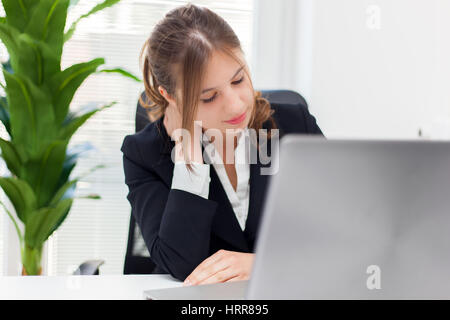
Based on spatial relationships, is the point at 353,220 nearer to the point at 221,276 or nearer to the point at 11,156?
the point at 221,276

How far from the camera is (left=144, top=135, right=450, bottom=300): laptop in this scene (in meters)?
0.50

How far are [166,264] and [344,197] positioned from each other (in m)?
0.66

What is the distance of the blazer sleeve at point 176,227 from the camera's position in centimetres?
110

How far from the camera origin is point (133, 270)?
1.43 metres

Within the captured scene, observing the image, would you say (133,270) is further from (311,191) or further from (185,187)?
(311,191)

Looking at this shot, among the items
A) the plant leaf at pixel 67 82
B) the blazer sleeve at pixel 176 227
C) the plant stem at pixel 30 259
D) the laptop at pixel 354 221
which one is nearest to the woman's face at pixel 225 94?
the blazer sleeve at pixel 176 227

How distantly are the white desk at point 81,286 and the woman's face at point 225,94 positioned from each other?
42cm

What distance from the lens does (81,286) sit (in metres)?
0.93

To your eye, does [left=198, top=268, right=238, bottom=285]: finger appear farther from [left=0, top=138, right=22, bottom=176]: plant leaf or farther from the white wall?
the white wall

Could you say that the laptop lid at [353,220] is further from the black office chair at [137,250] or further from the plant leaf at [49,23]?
the plant leaf at [49,23]

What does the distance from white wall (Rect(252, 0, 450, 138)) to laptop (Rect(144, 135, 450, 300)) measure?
135 cm

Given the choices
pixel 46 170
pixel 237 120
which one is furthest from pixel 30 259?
pixel 237 120

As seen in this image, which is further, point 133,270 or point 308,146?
point 133,270
